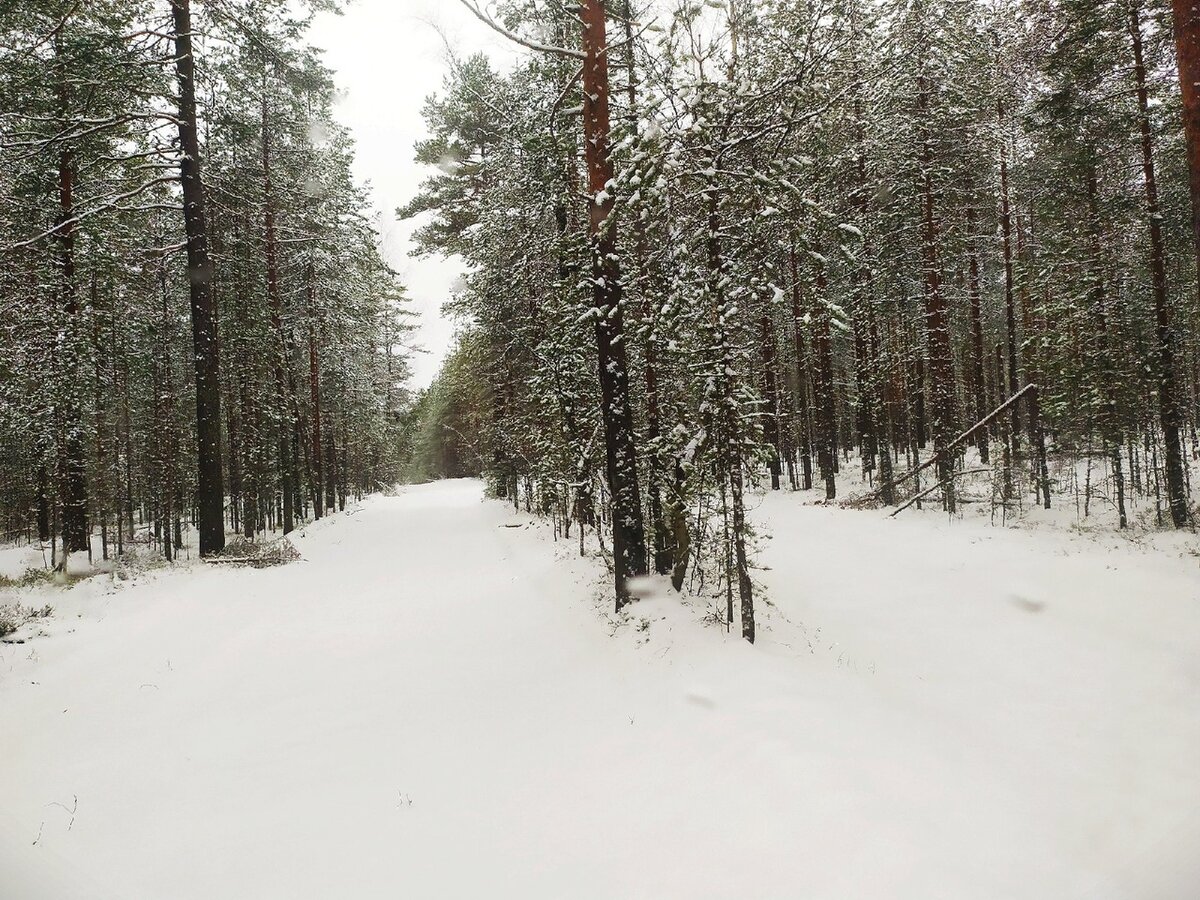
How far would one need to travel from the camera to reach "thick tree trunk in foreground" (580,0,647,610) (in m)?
7.39

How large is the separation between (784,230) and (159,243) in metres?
16.7

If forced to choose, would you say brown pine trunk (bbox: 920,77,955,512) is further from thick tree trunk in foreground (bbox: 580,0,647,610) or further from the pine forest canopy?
thick tree trunk in foreground (bbox: 580,0,647,610)

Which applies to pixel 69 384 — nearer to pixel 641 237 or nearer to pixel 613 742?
pixel 641 237

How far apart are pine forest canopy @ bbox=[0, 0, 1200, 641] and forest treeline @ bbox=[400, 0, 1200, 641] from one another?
8 centimetres

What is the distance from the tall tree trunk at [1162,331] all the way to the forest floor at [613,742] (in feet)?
6.73

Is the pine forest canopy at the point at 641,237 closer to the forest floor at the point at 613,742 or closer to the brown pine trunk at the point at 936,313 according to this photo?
the brown pine trunk at the point at 936,313

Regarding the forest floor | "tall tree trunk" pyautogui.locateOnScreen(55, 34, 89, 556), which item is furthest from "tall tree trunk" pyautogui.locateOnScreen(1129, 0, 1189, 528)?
"tall tree trunk" pyautogui.locateOnScreen(55, 34, 89, 556)

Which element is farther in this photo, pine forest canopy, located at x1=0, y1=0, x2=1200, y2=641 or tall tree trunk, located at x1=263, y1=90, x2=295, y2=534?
tall tree trunk, located at x1=263, y1=90, x2=295, y2=534

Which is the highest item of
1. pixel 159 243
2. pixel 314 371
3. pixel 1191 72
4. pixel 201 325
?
pixel 159 243

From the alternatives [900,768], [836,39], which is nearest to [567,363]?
[836,39]

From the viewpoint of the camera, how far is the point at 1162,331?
1070 cm

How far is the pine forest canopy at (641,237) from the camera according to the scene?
6.57 meters

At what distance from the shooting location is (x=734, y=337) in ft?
22.5

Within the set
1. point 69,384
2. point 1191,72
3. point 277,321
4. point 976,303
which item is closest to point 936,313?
point 976,303
